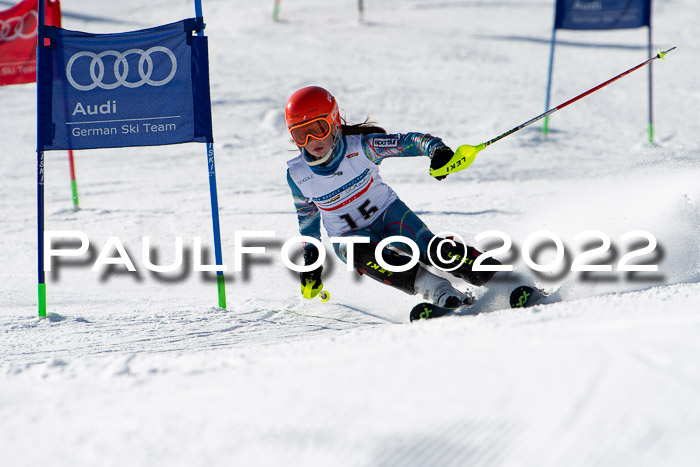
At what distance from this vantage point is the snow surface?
2.12 meters

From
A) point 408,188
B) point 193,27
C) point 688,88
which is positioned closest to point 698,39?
point 688,88

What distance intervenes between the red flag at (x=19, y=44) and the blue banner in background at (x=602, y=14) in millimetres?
6744

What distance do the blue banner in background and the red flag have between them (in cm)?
674

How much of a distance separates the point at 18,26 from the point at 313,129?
537 centimetres

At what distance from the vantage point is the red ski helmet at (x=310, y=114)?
4039mm

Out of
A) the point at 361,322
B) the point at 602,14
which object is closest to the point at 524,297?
the point at 361,322

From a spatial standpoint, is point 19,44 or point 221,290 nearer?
point 221,290

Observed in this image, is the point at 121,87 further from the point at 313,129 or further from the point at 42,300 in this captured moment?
the point at 42,300

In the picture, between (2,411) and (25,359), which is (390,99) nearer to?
(25,359)

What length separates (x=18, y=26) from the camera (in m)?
7.84

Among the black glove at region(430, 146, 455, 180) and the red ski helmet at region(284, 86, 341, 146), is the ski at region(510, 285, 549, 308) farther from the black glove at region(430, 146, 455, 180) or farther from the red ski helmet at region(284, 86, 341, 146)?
the red ski helmet at region(284, 86, 341, 146)

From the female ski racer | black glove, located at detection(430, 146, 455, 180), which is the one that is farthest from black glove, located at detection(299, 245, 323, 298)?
black glove, located at detection(430, 146, 455, 180)

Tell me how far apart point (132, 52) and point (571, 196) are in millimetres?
3786

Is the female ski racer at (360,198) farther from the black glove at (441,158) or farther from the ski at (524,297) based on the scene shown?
the ski at (524,297)
